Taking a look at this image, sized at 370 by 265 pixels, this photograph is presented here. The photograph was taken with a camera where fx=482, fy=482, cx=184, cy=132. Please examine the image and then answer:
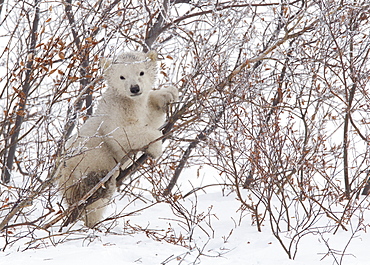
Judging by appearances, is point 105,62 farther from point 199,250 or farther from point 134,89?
point 199,250

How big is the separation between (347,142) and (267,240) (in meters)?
1.45

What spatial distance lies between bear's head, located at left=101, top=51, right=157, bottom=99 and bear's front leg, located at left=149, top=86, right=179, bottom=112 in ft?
0.66

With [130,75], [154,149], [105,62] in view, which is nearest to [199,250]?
[154,149]

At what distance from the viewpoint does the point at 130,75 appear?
179 inches

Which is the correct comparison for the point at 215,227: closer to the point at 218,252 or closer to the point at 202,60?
the point at 218,252

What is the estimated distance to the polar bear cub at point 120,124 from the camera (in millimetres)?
4613

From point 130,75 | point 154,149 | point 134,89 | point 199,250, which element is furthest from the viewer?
point 154,149

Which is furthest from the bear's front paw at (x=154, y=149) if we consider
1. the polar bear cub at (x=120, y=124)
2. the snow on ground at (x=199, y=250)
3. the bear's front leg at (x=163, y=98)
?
the snow on ground at (x=199, y=250)

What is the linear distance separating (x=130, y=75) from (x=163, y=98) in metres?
0.55

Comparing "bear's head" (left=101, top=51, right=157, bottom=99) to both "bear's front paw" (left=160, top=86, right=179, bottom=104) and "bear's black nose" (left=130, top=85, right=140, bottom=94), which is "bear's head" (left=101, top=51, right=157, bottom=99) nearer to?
"bear's black nose" (left=130, top=85, right=140, bottom=94)

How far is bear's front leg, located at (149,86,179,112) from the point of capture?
4980 millimetres

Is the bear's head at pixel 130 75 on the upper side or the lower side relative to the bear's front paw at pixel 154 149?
upper

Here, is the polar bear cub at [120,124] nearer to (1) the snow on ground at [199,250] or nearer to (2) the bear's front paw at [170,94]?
(2) the bear's front paw at [170,94]

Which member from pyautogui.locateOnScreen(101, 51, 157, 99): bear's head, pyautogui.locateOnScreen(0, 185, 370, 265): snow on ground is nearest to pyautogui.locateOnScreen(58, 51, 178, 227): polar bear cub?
pyautogui.locateOnScreen(101, 51, 157, 99): bear's head
